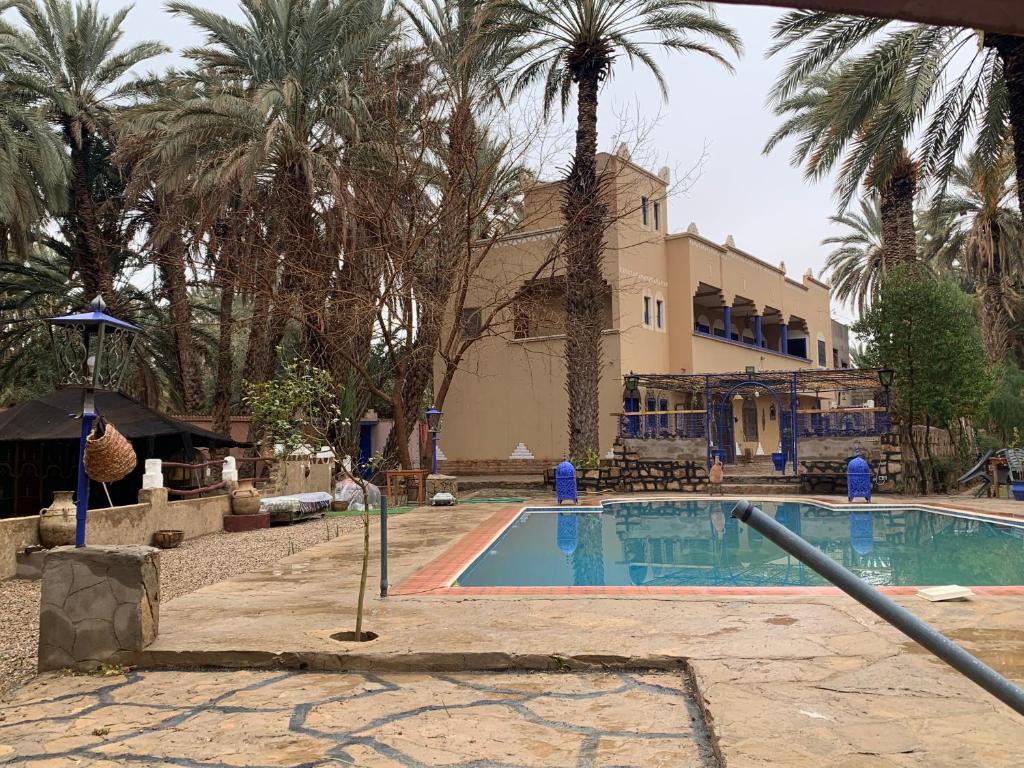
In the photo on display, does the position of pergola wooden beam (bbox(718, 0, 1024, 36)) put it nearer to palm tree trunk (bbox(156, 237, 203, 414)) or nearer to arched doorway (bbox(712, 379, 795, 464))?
arched doorway (bbox(712, 379, 795, 464))

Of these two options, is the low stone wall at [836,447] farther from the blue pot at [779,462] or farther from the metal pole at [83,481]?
the metal pole at [83,481]

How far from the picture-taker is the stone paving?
3.66 metres

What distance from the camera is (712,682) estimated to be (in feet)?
14.4

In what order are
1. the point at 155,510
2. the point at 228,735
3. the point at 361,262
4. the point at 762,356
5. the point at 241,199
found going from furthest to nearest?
the point at 762,356 < the point at 241,199 < the point at 361,262 < the point at 155,510 < the point at 228,735

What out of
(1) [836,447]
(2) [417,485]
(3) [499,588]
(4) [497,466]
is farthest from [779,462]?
(3) [499,588]

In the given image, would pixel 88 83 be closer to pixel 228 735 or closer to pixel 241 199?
pixel 241 199

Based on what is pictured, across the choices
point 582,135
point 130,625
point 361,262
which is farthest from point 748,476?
point 130,625

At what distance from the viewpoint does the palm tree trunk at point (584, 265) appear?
66.4ft

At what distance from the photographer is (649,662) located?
16.3ft

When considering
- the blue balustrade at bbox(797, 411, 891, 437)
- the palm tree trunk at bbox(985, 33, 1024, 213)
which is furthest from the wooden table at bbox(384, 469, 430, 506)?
the palm tree trunk at bbox(985, 33, 1024, 213)

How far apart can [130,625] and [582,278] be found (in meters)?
16.2

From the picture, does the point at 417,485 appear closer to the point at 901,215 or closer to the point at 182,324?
the point at 182,324

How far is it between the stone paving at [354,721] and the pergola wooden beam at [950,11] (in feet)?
10.1

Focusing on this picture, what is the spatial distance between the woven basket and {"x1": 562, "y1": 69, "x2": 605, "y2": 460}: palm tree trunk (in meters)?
12.8
